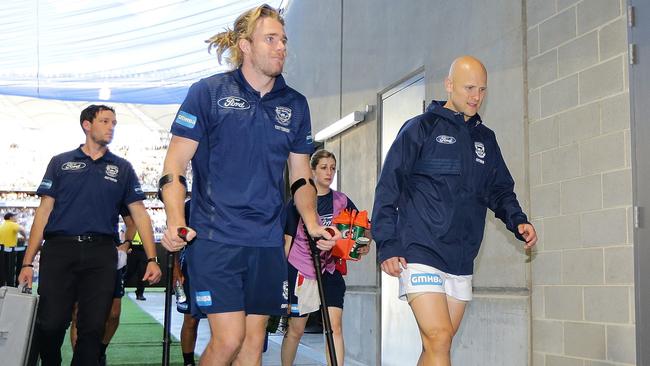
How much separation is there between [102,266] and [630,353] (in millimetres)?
3450

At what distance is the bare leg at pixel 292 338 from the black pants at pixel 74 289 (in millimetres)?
1557

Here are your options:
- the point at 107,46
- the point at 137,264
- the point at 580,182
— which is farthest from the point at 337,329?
the point at 137,264

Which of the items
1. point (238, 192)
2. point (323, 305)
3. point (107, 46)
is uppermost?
point (107, 46)

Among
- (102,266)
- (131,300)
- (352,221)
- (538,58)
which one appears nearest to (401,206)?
(352,221)

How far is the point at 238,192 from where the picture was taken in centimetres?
349

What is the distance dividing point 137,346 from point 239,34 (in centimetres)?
694

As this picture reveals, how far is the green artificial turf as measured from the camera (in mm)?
8352

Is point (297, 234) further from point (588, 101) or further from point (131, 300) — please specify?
point (131, 300)

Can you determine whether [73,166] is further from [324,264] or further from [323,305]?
[323,305]

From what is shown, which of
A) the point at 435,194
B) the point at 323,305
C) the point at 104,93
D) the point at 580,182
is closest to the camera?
the point at 323,305

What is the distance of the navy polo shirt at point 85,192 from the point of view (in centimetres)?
564

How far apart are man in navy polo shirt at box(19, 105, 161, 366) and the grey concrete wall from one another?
2.53 metres

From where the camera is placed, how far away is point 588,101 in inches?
197

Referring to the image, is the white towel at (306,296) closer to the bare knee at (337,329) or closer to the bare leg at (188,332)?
the bare knee at (337,329)
